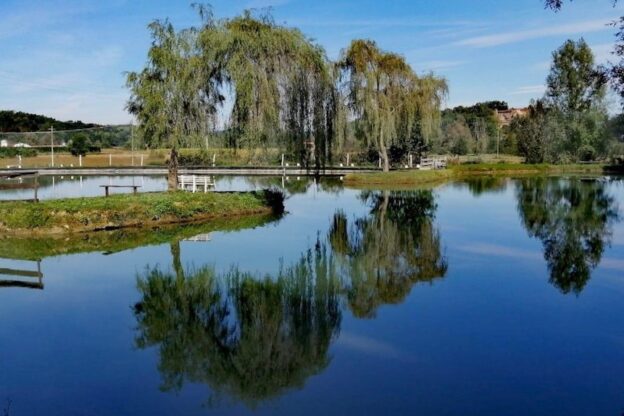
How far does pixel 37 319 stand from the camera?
31.1ft

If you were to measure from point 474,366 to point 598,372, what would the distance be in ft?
4.65

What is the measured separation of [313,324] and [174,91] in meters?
14.4

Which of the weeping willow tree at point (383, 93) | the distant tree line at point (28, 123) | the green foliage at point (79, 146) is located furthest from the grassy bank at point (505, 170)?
the distant tree line at point (28, 123)

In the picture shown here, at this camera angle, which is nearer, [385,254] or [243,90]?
[385,254]

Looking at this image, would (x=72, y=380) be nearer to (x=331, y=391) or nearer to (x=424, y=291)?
(x=331, y=391)

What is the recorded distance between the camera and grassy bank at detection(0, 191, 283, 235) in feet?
58.0

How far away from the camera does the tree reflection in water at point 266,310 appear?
725 centimetres

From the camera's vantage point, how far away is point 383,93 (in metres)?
38.4

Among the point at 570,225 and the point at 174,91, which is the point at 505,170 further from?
the point at 174,91

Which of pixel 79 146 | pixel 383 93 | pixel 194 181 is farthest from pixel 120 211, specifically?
pixel 79 146

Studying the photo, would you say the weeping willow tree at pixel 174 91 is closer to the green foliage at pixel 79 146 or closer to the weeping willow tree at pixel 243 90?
the weeping willow tree at pixel 243 90

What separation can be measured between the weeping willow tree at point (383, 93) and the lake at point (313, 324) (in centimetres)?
2076

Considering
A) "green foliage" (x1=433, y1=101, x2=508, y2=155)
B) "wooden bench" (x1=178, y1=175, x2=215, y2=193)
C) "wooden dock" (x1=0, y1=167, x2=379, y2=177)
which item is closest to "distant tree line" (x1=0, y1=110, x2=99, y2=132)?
"wooden dock" (x1=0, y1=167, x2=379, y2=177)

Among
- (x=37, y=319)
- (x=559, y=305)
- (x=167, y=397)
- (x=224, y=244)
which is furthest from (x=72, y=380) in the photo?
(x=224, y=244)
